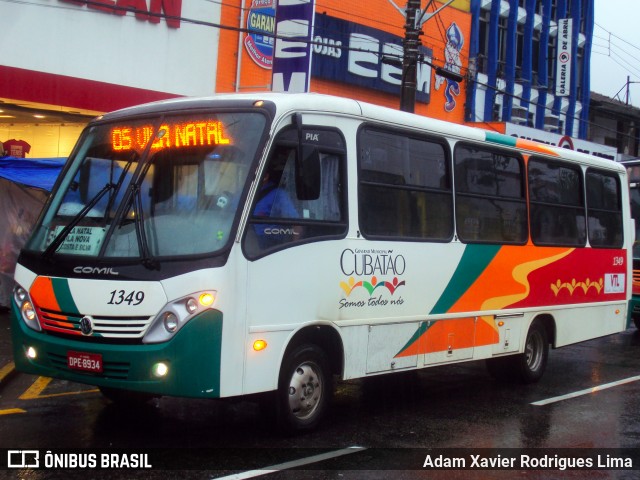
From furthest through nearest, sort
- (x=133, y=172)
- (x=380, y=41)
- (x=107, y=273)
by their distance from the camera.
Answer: (x=380, y=41) → (x=133, y=172) → (x=107, y=273)

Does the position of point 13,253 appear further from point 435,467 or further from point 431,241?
point 435,467

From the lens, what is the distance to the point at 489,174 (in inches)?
377

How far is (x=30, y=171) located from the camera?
13.3 metres

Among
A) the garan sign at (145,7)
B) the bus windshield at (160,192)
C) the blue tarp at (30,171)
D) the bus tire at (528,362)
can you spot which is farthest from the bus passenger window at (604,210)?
the garan sign at (145,7)

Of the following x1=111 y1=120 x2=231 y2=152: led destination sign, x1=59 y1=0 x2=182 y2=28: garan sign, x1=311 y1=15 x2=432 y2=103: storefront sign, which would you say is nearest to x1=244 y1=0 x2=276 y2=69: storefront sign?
x1=311 y1=15 x2=432 y2=103: storefront sign

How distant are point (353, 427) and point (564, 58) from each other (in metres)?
26.9

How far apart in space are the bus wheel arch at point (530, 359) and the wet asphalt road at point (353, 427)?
16 cm

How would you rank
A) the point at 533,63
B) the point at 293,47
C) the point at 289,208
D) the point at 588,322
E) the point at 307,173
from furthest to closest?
the point at 533,63
the point at 293,47
the point at 588,322
the point at 289,208
the point at 307,173

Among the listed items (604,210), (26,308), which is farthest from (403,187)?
(604,210)

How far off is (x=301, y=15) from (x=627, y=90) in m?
32.1

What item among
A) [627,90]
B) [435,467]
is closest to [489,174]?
[435,467]

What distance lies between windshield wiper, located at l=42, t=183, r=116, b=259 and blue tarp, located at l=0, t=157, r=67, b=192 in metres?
6.71

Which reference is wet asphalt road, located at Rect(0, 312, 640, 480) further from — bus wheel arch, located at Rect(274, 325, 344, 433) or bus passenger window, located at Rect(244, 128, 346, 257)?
bus passenger window, located at Rect(244, 128, 346, 257)

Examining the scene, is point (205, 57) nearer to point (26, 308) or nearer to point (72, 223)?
point (72, 223)
